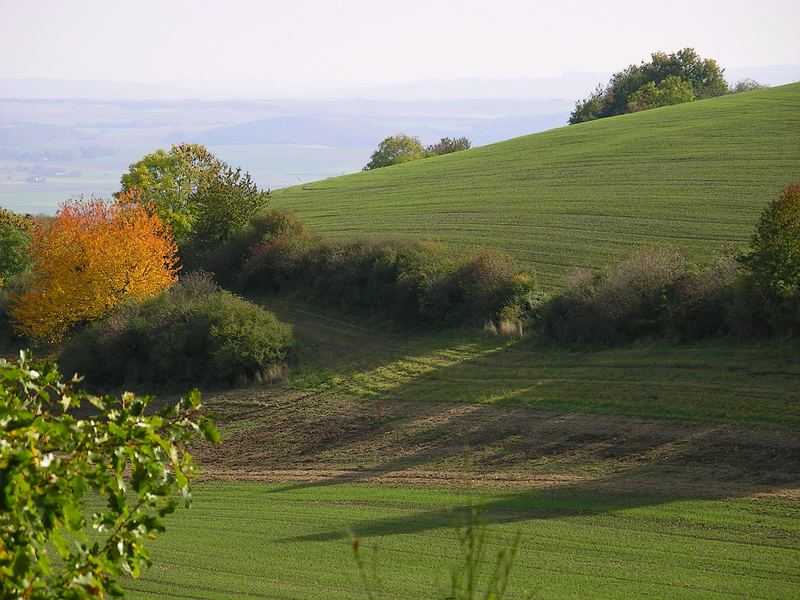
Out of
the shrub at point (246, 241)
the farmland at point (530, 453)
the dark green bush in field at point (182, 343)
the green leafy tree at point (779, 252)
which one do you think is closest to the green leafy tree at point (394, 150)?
the shrub at point (246, 241)

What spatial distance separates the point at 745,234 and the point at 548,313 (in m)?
11.3

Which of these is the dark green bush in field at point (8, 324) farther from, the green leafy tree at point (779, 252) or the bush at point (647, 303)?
the green leafy tree at point (779, 252)

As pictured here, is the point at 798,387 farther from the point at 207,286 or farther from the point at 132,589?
the point at 207,286

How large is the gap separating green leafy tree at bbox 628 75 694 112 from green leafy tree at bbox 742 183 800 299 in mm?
72595

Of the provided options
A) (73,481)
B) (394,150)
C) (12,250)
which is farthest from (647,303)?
(394,150)

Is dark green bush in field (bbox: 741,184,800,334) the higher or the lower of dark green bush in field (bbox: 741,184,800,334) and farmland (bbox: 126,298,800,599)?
the higher

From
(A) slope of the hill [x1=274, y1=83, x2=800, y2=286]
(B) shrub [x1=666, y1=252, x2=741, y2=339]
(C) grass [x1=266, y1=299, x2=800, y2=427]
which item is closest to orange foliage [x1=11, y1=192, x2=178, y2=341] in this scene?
(C) grass [x1=266, y1=299, x2=800, y2=427]

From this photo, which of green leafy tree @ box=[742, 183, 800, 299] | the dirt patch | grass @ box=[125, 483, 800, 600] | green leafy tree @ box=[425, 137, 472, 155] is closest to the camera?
grass @ box=[125, 483, 800, 600]

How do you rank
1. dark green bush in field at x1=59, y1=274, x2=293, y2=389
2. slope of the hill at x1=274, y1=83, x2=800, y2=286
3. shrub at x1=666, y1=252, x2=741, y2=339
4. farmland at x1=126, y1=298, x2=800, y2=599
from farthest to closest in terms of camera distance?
slope of the hill at x1=274, y1=83, x2=800, y2=286, dark green bush in field at x1=59, y1=274, x2=293, y2=389, shrub at x1=666, y1=252, x2=741, y2=339, farmland at x1=126, y1=298, x2=800, y2=599

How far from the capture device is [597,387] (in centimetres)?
2731

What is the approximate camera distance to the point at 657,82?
106875mm

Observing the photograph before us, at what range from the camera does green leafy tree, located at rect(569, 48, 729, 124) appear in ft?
348

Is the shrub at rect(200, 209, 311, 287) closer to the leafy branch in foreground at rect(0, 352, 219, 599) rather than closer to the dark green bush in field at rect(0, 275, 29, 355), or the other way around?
the dark green bush in field at rect(0, 275, 29, 355)

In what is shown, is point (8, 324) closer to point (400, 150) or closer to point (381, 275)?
point (381, 275)
